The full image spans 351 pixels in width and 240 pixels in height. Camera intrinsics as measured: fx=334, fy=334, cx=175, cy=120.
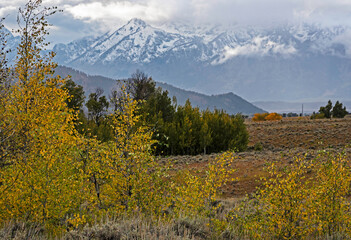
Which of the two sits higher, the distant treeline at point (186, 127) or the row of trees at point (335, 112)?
the row of trees at point (335, 112)

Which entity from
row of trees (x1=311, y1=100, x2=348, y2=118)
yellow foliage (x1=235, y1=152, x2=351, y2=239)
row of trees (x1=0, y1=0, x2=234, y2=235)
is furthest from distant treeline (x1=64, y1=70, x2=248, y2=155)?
row of trees (x1=311, y1=100, x2=348, y2=118)

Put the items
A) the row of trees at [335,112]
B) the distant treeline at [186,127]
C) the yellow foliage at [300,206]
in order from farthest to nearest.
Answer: the row of trees at [335,112]
the distant treeline at [186,127]
the yellow foliage at [300,206]

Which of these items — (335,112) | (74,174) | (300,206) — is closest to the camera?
(300,206)

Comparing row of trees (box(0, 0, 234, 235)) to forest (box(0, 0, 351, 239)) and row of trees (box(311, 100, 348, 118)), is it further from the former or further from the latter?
row of trees (box(311, 100, 348, 118))

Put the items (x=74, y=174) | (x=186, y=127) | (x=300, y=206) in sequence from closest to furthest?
(x=300, y=206) < (x=74, y=174) < (x=186, y=127)

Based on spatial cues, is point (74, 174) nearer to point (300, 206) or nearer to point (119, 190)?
point (119, 190)

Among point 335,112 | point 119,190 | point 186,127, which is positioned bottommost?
point 119,190

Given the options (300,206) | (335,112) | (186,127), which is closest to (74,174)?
(300,206)

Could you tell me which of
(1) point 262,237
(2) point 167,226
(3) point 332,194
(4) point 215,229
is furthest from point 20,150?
(3) point 332,194

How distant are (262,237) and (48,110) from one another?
23.7 feet

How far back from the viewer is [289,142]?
42438mm

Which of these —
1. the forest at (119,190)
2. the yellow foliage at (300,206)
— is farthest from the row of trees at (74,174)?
the yellow foliage at (300,206)

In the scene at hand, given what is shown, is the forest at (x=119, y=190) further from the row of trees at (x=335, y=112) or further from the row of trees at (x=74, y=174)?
the row of trees at (x=335, y=112)

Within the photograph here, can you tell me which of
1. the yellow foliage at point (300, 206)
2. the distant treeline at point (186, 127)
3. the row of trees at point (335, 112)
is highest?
the row of trees at point (335, 112)
